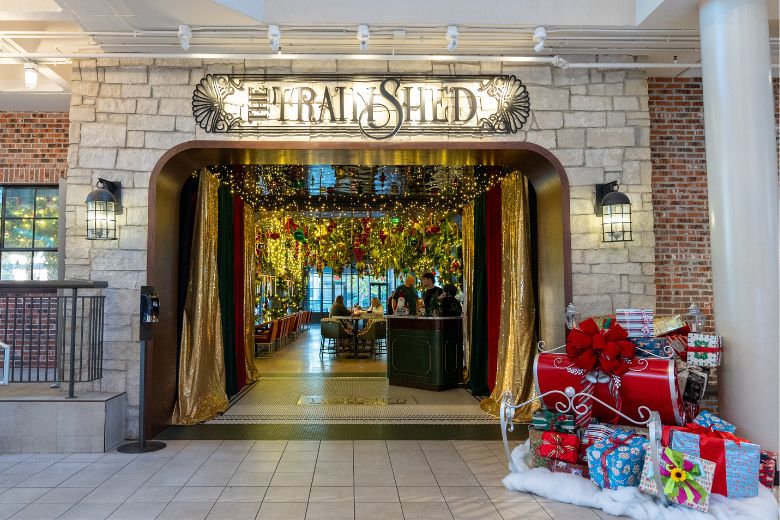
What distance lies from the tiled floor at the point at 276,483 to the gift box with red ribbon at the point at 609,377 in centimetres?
73

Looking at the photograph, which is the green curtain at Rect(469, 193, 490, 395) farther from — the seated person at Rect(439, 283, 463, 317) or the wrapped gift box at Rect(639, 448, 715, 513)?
the wrapped gift box at Rect(639, 448, 715, 513)

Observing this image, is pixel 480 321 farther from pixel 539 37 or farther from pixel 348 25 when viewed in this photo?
pixel 348 25

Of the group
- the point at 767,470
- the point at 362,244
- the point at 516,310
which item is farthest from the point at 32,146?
the point at 767,470

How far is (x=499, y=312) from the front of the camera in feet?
21.7

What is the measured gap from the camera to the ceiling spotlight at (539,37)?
4.55 m

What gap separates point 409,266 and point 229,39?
23.2ft

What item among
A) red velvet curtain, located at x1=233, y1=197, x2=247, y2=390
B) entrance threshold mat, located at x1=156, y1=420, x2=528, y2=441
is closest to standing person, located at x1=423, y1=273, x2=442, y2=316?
entrance threshold mat, located at x1=156, y1=420, x2=528, y2=441

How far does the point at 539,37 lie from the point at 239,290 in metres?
4.91

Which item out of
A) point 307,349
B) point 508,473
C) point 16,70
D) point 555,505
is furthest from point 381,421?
point 307,349

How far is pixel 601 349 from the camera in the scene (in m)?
3.66

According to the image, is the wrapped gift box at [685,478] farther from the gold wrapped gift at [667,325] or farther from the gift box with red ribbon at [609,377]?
the gold wrapped gift at [667,325]

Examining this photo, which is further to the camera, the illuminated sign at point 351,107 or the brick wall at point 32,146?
the brick wall at point 32,146

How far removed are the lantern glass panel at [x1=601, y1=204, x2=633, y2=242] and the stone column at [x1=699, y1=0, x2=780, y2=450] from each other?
0.86 metres

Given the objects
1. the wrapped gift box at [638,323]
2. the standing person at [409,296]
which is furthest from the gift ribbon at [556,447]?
the standing person at [409,296]
